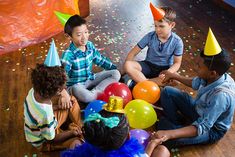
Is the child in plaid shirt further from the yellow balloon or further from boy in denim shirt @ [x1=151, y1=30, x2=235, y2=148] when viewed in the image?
boy in denim shirt @ [x1=151, y1=30, x2=235, y2=148]

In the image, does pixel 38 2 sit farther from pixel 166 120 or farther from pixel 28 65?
pixel 166 120

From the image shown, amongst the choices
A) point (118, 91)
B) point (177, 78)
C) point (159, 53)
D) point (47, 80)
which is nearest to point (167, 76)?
point (177, 78)

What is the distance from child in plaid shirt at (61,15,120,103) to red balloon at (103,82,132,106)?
102 millimetres

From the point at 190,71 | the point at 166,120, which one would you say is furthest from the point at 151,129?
the point at 190,71

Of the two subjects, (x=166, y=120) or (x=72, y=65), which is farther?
(x=72, y=65)

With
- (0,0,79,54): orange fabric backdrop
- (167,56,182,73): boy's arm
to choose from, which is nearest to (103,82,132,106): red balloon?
(167,56,182,73): boy's arm

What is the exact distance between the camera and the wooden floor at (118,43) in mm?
1630

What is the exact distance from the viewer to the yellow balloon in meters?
1.61

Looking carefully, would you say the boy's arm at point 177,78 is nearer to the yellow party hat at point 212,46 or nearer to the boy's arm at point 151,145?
the yellow party hat at point 212,46

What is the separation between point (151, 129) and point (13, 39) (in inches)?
54.9

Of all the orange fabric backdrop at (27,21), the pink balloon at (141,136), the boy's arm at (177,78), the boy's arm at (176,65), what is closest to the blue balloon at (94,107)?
the pink balloon at (141,136)

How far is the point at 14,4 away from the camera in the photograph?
2326mm

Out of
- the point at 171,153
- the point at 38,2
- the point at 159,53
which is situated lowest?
the point at 171,153

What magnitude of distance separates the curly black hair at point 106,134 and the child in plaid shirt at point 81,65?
805 mm
